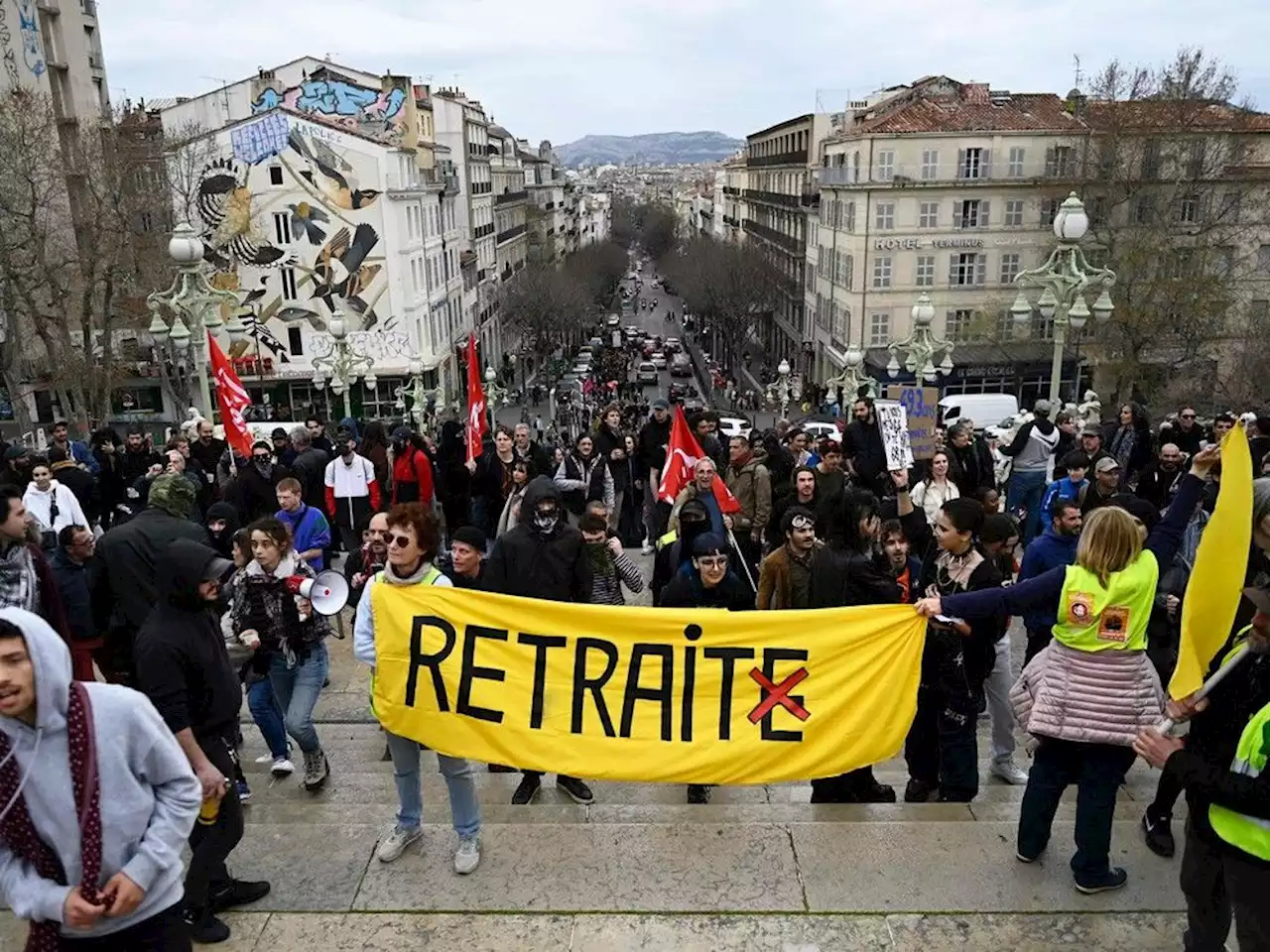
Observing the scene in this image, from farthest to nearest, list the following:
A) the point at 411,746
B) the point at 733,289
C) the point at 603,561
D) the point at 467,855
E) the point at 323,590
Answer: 1. the point at 733,289
2. the point at 603,561
3. the point at 323,590
4. the point at 411,746
5. the point at 467,855

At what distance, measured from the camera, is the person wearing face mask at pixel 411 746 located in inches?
193

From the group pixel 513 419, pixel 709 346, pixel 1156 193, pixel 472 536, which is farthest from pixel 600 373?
pixel 472 536

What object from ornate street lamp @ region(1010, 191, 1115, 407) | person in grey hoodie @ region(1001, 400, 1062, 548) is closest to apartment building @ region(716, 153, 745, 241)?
ornate street lamp @ region(1010, 191, 1115, 407)

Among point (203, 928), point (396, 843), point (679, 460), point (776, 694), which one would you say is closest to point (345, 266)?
point (679, 460)

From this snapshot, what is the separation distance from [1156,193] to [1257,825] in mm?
43613

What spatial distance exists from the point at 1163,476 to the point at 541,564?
6723 millimetres

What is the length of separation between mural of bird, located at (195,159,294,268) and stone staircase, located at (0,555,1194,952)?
44.0 metres

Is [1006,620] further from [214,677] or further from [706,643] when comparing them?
[214,677]

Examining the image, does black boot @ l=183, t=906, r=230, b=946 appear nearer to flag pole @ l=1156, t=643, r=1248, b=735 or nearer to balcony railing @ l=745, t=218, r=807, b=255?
flag pole @ l=1156, t=643, r=1248, b=735

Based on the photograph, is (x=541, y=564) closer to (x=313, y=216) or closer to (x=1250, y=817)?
(x=1250, y=817)

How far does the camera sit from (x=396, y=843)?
4.96 meters

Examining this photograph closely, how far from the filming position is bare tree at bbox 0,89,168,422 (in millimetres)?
30547

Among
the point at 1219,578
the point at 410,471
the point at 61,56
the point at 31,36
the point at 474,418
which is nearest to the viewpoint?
the point at 1219,578

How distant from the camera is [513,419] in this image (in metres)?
57.9
